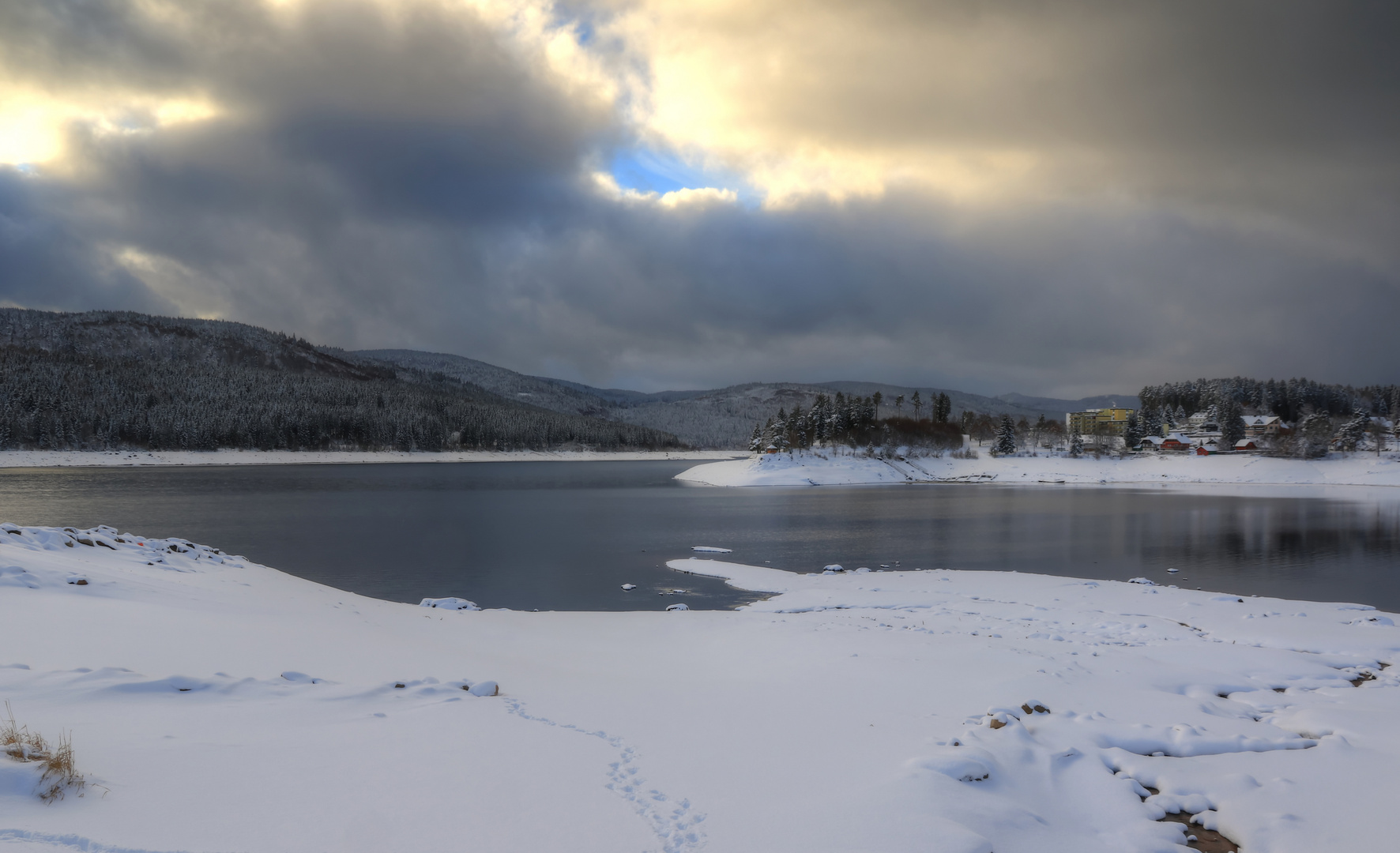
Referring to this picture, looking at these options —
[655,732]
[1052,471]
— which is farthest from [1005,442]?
[655,732]

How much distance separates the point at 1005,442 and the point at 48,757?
107 metres

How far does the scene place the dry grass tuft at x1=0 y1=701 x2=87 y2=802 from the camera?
4.06 m

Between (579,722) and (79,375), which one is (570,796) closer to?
(579,722)

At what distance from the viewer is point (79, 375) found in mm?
136000

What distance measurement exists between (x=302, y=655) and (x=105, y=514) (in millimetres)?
41170

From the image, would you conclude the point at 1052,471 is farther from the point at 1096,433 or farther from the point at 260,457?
the point at 260,457

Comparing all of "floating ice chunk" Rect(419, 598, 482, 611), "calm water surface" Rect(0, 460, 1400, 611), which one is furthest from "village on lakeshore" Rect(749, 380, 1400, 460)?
"floating ice chunk" Rect(419, 598, 482, 611)

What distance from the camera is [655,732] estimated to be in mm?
7098

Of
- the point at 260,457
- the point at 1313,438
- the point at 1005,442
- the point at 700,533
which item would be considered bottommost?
the point at 700,533

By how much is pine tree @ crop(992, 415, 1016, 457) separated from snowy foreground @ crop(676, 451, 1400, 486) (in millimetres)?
3055

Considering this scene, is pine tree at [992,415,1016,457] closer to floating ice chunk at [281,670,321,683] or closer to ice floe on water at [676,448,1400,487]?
ice floe on water at [676,448,1400,487]

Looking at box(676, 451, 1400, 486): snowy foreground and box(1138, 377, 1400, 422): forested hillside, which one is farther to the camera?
box(1138, 377, 1400, 422): forested hillside

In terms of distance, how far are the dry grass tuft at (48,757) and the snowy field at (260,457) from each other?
12435 cm

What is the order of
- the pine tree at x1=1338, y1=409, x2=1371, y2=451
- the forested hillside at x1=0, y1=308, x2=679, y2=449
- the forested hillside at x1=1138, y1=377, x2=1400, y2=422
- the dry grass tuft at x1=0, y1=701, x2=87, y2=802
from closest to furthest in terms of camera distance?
the dry grass tuft at x1=0, y1=701, x2=87, y2=802 → the pine tree at x1=1338, y1=409, x2=1371, y2=451 → the forested hillside at x1=0, y1=308, x2=679, y2=449 → the forested hillside at x1=1138, y1=377, x2=1400, y2=422
